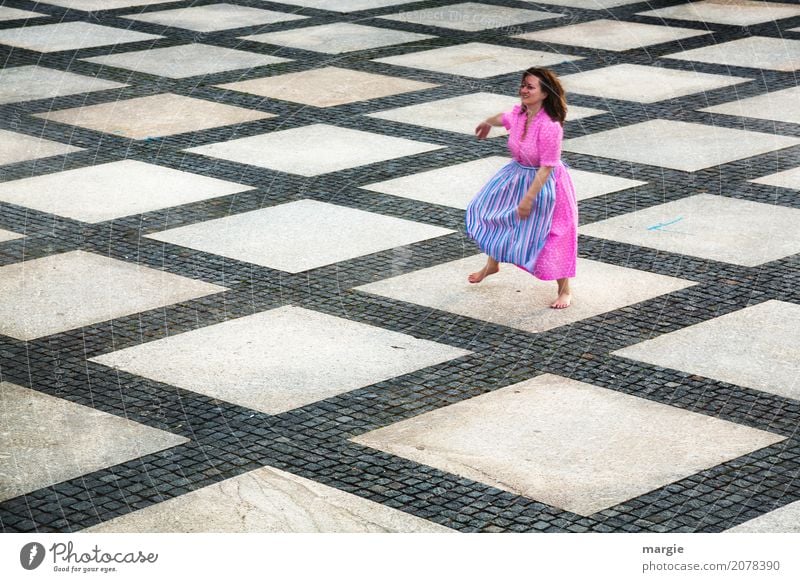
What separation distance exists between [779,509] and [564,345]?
1801mm

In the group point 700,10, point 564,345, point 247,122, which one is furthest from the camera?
point 700,10

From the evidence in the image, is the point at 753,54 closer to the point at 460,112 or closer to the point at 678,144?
the point at 678,144

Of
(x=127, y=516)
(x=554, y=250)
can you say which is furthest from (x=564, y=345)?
(x=127, y=516)

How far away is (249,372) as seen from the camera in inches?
260

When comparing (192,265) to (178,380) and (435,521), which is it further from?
(435,521)

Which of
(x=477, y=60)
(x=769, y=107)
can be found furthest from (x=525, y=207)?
(x=477, y=60)

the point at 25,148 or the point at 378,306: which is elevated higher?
the point at 25,148

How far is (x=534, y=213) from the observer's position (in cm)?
742

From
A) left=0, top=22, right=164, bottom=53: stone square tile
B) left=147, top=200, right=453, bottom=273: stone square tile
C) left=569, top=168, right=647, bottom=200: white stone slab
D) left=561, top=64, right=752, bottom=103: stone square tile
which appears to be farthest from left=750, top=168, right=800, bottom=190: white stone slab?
left=0, top=22, right=164, bottom=53: stone square tile

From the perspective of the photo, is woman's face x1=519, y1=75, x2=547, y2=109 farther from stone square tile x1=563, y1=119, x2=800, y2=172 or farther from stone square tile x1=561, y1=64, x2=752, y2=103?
stone square tile x1=561, y1=64, x2=752, y2=103

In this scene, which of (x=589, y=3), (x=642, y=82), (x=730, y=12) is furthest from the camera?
(x=589, y=3)

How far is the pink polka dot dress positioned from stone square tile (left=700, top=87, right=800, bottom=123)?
4.65 m

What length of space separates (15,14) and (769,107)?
8699mm

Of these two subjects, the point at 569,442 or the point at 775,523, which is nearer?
the point at 775,523
